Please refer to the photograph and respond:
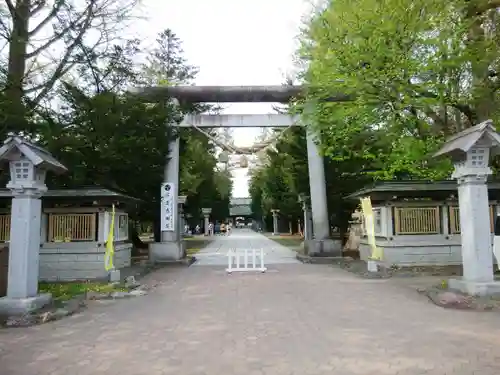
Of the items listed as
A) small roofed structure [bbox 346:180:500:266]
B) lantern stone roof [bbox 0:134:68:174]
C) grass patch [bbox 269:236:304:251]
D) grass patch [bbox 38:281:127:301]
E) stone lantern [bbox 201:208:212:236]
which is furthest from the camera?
stone lantern [bbox 201:208:212:236]

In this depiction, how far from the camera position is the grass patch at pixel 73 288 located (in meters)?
10.6

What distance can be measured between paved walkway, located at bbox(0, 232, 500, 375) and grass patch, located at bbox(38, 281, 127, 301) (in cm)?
144

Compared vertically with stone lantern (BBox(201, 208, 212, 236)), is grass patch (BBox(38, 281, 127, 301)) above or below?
below

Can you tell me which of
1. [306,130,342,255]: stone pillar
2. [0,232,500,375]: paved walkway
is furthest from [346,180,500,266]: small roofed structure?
[0,232,500,375]: paved walkway

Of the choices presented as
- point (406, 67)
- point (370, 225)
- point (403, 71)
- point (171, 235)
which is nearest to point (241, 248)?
point (171, 235)

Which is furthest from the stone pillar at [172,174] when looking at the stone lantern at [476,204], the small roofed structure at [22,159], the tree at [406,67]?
the stone lantern at [476,204]

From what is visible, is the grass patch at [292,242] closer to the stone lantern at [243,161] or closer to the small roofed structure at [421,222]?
the stone lantern at [243,161]

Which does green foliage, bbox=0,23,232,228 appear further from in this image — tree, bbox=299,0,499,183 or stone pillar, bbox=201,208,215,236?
stone pillar, bbox=201,208,215,236

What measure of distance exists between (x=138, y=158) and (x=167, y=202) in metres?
2.62

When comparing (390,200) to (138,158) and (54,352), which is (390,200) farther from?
(54,352)

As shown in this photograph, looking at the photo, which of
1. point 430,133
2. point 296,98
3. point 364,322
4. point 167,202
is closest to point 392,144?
point 430,133

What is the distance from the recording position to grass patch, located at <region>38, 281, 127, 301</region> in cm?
1056

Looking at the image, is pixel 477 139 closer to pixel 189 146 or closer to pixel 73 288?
pixel 73 288

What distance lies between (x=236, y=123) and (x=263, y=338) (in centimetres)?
1427
